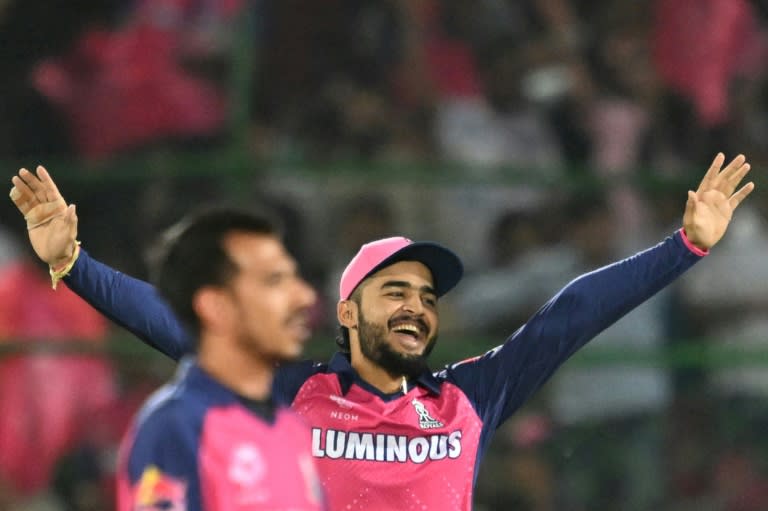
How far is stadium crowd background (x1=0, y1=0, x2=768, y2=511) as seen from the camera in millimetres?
8438

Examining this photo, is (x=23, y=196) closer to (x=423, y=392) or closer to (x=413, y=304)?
(x=413, y=304)

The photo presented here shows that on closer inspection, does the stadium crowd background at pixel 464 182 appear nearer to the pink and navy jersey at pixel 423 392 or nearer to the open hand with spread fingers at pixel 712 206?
the pink and navy jersey at pixel 423 392

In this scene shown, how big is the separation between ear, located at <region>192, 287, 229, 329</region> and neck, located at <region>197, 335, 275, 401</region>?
0.06 m

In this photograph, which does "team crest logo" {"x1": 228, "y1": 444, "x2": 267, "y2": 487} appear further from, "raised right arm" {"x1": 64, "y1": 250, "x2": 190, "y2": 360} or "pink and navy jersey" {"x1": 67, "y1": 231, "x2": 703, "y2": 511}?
"raised right arm" {"x1": 64, "y1": 250, "x2": 190, "y2": 360}

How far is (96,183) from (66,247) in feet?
14.4

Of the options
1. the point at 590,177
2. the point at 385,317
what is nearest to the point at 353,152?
the point at 590,177

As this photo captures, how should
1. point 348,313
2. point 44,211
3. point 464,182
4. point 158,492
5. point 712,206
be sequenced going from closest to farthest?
point 158,492 → point 44,211 → point 712,206 → point 348,313 → point 464,182

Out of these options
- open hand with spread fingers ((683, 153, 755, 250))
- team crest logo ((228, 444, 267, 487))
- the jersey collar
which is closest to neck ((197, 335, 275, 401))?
team crest logo ((228, 444, 267, 487))

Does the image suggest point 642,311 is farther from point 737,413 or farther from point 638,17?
point 638,17

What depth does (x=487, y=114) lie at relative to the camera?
8.91 metres

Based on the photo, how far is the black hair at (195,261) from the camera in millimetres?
3521

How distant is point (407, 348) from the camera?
4.97 metres

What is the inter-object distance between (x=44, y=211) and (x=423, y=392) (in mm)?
1217

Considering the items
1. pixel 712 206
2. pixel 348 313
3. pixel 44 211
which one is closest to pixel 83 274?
pixel 44 211
